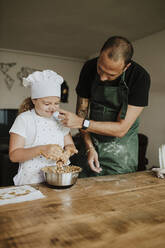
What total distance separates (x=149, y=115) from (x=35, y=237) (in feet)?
14.4

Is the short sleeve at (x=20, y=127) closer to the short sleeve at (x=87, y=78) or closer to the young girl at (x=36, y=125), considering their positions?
the young girl at (x=36, y=125)

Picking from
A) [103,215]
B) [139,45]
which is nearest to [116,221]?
[103,215]

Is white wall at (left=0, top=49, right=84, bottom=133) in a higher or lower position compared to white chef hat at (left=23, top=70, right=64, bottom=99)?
higher

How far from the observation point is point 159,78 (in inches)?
179

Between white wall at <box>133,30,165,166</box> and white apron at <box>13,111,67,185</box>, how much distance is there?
3.26m

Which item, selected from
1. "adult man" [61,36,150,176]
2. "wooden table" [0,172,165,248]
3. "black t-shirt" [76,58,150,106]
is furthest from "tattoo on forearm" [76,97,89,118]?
"wooden table" [0,172,165,248]

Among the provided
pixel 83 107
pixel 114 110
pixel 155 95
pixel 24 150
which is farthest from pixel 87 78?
pixel 155 95

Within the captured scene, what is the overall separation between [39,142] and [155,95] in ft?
11.8

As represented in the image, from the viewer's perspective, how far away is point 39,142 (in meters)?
1.61

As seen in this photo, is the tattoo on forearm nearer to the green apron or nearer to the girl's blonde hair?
the green apron

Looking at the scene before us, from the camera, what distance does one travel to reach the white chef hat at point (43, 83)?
154 centimetres

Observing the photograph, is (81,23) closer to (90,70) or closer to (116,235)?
(90,70)

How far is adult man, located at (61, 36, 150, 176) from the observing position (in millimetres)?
1623

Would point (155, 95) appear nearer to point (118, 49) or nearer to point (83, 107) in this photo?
point (83, 107)
